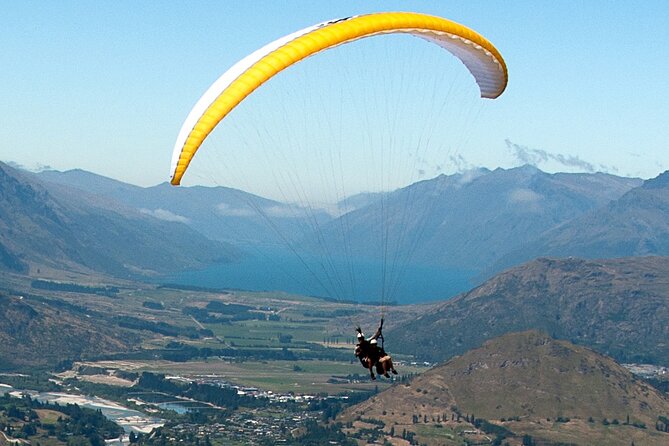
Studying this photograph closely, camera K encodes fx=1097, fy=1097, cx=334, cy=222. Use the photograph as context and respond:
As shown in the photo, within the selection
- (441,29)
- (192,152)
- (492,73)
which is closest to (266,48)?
(192,152)

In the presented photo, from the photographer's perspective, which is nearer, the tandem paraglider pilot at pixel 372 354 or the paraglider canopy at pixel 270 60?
the paraglider canopy at pixel 270 60

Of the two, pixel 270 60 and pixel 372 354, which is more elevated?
pixel 270 60

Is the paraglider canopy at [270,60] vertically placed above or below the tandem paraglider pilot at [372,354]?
above

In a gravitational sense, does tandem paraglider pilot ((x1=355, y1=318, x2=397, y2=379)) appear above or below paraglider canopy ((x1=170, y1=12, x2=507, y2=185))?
below

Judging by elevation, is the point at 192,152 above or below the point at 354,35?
below

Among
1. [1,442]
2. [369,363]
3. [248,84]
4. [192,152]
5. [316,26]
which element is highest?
[316,26]

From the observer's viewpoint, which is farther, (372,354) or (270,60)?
(372,354)

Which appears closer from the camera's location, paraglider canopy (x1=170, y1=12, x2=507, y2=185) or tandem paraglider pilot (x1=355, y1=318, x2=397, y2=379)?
paraglider canopy (x1=170, y1=12, x2=507, y2=185)

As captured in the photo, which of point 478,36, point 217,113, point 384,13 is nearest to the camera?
point 217,113

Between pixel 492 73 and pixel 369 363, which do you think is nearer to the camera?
pixel 369 363

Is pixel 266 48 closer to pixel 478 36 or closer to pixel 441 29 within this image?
pixel 441 29

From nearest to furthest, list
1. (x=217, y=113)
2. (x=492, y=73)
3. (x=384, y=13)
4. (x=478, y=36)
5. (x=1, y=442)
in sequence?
(x=217, y=113) → (x=384, y=13) → (x=478, y=36) → (x=492, y=73) → (x=1, y=442)
